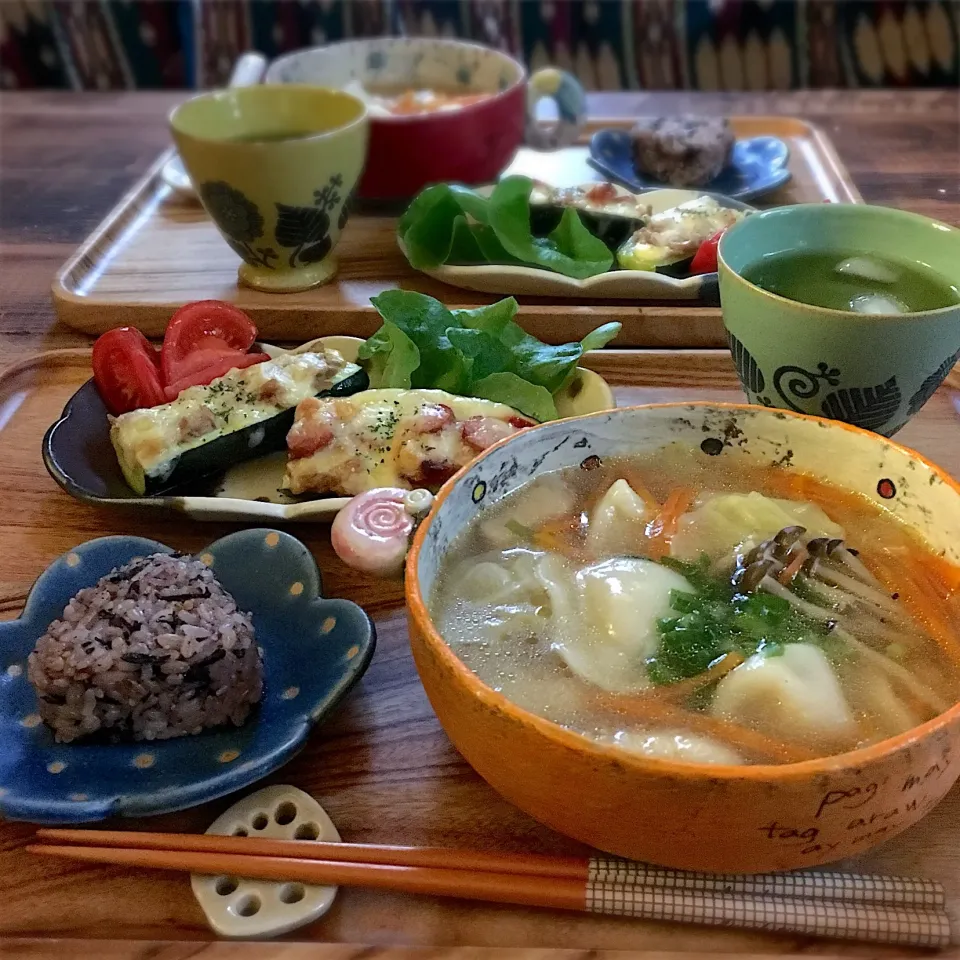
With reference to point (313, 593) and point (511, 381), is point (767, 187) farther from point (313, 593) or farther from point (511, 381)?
point (313, 593)

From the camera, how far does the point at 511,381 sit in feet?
3.57

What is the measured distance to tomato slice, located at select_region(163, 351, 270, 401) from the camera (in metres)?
1.10

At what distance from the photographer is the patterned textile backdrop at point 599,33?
309 cm

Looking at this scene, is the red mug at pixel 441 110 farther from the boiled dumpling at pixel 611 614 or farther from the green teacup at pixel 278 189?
the boiled dumpling at pixel 611 614

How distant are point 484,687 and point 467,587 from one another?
6.4 inches

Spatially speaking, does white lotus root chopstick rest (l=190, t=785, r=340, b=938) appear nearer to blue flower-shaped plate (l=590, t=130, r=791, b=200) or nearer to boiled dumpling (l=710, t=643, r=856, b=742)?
boiled dumpling (l=710, t=643, r=856, b=742)

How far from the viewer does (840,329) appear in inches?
32.7

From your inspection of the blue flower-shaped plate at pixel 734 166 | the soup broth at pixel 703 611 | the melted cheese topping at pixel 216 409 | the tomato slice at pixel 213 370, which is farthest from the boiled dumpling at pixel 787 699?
the blue flower-shaped plate at pixel 734 166

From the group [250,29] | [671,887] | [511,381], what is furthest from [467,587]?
[250,29]

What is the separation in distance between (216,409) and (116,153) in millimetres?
1268

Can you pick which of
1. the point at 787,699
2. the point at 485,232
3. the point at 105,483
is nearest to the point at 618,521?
the point at 787,699

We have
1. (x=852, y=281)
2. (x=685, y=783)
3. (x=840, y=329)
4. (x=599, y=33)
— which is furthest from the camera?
(x=599, y=33)

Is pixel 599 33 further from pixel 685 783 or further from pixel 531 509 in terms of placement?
pixel 685 783

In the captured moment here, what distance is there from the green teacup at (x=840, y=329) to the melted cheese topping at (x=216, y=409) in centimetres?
49
